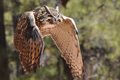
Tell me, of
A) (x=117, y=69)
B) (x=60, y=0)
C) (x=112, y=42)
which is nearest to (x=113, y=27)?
(x=112, y=42)

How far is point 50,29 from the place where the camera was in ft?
2.96

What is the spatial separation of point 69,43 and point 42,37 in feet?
0.30

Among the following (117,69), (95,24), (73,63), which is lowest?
(117,69)

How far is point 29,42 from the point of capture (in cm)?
81

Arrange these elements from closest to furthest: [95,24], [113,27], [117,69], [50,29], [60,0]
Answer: [50,29] < [60,0] < [95,24] < [113,27] < [117,69]

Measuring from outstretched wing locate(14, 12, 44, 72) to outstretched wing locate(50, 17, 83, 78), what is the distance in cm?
9

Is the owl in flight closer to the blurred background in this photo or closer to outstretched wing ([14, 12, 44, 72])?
outstretched wing ([14, 12, 44, 72])

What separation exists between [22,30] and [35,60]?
7cm

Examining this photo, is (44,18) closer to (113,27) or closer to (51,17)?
(51,17)

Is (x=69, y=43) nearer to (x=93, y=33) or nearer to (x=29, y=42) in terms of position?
(x=29, y=42)

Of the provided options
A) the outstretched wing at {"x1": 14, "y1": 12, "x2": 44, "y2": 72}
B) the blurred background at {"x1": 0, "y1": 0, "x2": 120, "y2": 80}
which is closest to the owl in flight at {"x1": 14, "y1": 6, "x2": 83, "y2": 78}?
the outstretched wing at {"x1": 14, "y1": 12, "x2": 44, "y2": 72}

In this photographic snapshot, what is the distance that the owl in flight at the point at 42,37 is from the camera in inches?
31.7

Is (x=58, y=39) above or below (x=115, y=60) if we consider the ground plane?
above

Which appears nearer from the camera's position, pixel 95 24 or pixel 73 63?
pixel 73 63
